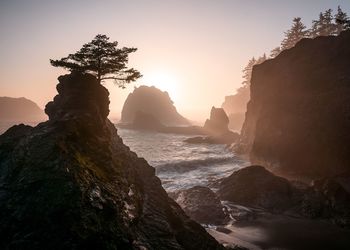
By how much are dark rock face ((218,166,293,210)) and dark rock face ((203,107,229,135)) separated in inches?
2554

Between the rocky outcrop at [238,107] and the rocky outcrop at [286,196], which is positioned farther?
the rocky outcrop at [238,107]

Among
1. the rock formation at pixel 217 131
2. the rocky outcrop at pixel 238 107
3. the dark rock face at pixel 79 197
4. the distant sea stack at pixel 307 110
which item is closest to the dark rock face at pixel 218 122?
the rock formation at pixel 217 131

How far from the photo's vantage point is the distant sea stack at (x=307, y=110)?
37.8 metres

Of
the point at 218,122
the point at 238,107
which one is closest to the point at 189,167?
the point at 218,122

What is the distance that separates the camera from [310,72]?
46594 millimetres

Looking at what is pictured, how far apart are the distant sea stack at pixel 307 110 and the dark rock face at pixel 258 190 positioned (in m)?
9.20

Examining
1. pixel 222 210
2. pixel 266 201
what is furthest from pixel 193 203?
pixel 266 201

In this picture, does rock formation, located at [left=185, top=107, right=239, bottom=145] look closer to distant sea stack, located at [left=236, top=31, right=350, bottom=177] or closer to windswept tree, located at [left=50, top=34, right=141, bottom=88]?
distant sea stack, located at [left=236, top=31, right=350, bottom=177]

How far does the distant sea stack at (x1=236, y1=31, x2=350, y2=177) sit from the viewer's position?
3784 cm

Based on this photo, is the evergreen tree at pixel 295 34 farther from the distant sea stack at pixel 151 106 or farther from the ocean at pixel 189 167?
the distant sea stack at pixel 151 106

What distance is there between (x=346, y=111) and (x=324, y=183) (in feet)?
37.9

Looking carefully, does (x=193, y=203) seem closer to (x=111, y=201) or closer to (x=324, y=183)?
(x=324, y=183)

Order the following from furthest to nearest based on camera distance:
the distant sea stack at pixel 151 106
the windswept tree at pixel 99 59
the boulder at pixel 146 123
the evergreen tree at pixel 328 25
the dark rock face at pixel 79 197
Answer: the distant sea stack at pixel 151 106 → the boulder at pixel 146 123 → the evergreen tree at pixel 328 25 → the windswept tree at pixel 99 59 → the dark rock face at pixel 79 197

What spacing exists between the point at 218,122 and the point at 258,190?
7050 centimetres
